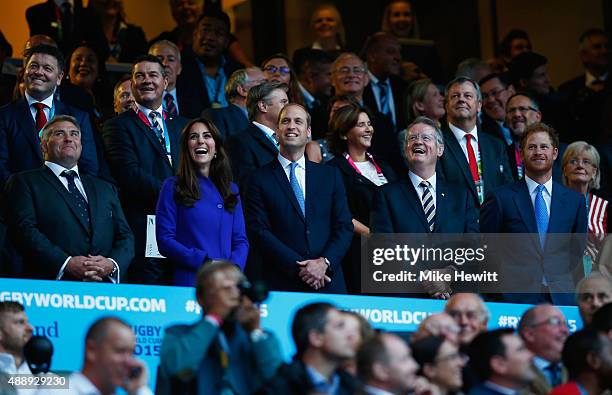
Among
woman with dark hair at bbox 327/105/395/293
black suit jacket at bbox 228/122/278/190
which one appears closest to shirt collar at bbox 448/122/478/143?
woman with dark hair at bbox 327/105/395/293

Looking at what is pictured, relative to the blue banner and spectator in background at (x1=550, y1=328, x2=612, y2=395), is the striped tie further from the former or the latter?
spectator in background at (x1=550, y1=328, x2=612, y2=395)

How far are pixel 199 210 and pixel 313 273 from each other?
84 cm

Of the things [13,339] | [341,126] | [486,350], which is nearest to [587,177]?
[341,126]

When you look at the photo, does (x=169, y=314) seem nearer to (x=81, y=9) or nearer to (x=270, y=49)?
(x=81, y=9)

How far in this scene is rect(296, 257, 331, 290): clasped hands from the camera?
960cm

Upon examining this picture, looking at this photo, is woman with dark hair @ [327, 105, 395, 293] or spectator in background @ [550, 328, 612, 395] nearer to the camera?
spectator in background @ [550, 328, 612, 395]

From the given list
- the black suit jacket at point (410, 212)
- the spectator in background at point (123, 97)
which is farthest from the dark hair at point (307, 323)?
the spectator in background at point (123, 97)

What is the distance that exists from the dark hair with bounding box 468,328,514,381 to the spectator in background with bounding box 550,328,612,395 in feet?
1.24

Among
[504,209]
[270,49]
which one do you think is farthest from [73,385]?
[270,49]

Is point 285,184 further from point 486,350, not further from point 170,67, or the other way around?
point 486,350

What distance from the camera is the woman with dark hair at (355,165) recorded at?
1062cm

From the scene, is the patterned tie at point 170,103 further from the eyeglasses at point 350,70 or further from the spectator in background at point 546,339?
the spectator in background at point 546,339

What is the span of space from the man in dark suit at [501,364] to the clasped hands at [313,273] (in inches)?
82.8

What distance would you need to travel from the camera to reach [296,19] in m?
17.3
